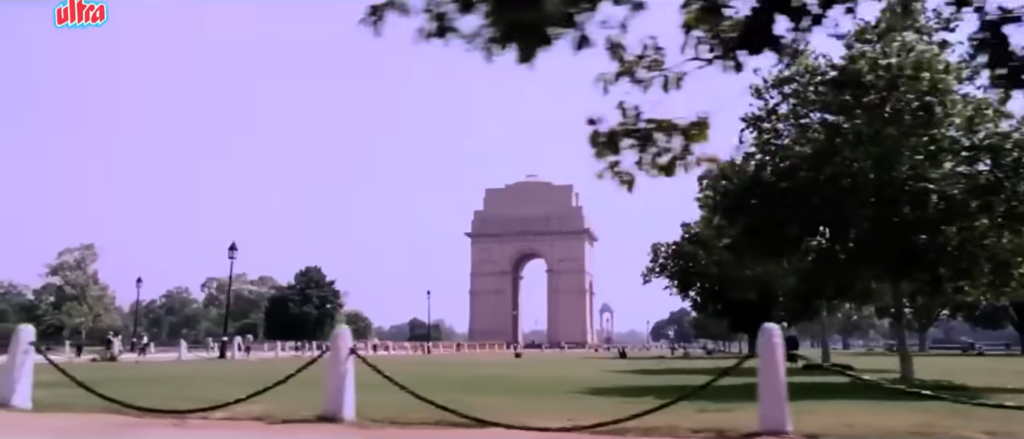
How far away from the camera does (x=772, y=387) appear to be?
9758 mm

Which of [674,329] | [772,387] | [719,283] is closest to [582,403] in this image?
[772,387]

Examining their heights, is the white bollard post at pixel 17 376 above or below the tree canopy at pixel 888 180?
below

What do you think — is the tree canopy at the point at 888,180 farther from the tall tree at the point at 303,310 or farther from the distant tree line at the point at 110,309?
the tall tree at the point at 303,310

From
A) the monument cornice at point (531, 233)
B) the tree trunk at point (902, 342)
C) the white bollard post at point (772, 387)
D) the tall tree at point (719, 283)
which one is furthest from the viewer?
the monument cornice at point (531, 233)

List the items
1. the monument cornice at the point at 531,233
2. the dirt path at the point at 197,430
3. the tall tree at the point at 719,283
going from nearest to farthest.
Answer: the dirt path at the point at 197,430 → the tall tree at the point at 719,283 → the monument cornice at the point at 531,233

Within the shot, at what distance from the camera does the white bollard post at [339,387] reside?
10.9m

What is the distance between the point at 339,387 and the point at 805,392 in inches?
378

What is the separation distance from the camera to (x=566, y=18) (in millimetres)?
7316

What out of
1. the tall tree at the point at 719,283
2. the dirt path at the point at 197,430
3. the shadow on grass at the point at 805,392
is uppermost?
the tall tree at the point at 719,283

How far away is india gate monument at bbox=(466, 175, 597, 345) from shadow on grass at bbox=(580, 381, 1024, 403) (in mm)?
71048

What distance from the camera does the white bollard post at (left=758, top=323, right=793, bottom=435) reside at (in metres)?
9.74

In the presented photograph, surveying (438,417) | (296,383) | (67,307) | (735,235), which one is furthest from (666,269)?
(67,307)

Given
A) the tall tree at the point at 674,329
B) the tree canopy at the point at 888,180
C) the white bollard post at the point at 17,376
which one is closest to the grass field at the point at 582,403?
the white bollard post at the point at 17,376

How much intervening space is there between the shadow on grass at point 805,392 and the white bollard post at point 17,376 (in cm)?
869
